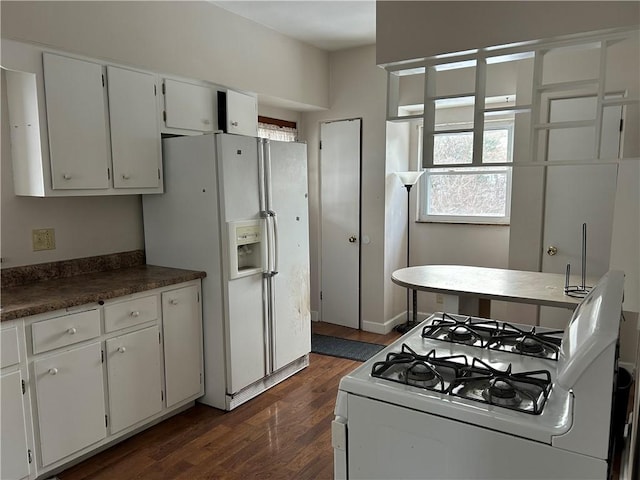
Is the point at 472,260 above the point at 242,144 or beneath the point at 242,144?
beneath

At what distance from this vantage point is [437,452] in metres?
1.35

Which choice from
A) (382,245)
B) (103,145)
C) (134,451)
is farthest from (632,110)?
(134,451)

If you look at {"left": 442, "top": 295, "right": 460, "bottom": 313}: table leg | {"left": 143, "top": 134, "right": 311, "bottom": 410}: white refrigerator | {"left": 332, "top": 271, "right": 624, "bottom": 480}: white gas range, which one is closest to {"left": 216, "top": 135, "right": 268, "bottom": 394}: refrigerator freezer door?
{"left": 143, "top": 134, "right": 311, "bottom": 410}: white refrigerator

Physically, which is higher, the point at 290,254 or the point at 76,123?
the point at 76,123

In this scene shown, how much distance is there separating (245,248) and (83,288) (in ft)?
3.48

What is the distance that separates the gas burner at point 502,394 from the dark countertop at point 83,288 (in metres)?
1.92

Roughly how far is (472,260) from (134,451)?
3.30 m

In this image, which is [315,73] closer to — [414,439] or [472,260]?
[472,260]

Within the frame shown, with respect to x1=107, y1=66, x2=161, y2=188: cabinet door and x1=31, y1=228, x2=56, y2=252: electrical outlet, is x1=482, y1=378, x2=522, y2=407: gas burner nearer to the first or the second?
x1=107, y1=66, x2=161, y2=188: cabinet door

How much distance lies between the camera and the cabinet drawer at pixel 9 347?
2.02 meters

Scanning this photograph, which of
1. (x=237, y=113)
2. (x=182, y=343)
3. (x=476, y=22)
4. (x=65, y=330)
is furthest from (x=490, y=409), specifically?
(x=237, y=113)

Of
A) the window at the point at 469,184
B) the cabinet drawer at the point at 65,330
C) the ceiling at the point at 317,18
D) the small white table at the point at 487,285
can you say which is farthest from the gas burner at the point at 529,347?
the window at the point at 469,184

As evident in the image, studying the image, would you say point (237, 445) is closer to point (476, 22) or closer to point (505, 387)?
point (505, 387)

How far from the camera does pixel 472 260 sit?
449cm
